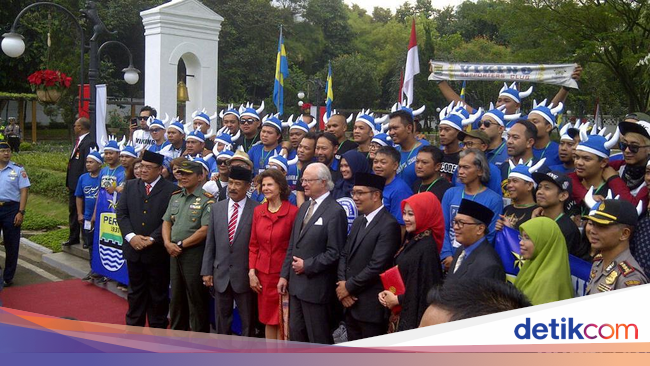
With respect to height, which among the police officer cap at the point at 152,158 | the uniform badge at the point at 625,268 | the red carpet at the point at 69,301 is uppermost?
the police officer cap at the point at 152,158

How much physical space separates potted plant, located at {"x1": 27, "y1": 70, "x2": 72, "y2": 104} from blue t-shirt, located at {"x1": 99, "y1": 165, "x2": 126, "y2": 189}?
310 inches

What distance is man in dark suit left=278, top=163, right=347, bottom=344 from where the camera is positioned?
5.50 meters

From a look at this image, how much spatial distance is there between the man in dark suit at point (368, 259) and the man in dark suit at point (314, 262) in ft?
0.76

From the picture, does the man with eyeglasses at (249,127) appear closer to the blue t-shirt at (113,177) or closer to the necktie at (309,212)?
the blue t-shirt at (113,177)

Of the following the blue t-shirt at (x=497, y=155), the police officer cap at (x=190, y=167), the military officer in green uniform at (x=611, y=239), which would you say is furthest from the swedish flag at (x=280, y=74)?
the military officer in green uniform at (x=611, y=239)

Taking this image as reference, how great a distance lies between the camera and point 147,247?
683cm

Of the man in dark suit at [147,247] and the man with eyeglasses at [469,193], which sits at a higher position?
the man with eyeglasses at [469,193]

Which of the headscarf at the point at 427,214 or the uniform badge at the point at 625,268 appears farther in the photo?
the headscarf at the point at 427,214

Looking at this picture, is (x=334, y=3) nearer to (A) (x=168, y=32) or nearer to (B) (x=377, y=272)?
(A) (x=168, y=32)

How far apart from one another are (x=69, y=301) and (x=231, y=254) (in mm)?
3475

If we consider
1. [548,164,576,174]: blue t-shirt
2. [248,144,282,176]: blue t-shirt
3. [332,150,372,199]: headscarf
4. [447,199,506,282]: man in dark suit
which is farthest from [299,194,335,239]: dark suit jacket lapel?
[248,144,282,176]: blue t-shirt

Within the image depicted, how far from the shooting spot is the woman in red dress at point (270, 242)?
592 centimetres

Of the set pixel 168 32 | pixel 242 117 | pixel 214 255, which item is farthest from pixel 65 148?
pixel 214 255

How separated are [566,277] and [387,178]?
7.32 feet
